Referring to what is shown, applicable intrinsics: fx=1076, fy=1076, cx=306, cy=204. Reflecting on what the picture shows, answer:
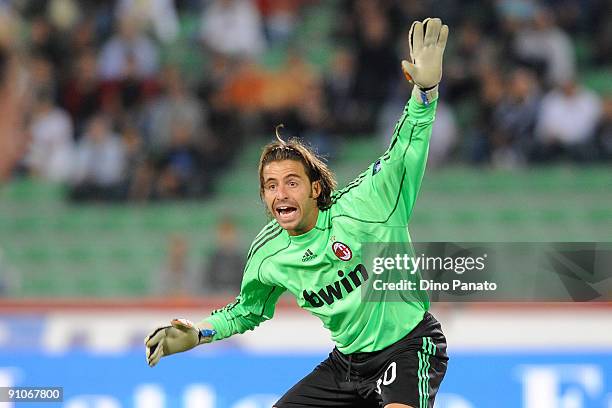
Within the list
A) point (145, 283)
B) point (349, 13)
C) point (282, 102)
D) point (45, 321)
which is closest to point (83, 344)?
point (45, 321)

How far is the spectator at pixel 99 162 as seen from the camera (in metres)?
11.3

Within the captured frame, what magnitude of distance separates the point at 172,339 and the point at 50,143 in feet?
23.8

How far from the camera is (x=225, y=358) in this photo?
7219mm

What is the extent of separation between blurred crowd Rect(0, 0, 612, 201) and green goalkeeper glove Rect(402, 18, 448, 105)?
6271 mm

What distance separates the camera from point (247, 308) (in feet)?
17.1

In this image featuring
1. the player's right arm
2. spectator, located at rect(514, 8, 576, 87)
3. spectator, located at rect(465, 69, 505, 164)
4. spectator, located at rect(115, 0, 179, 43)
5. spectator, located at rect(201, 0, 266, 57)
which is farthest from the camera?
spectator, located at rect(115, 0, 179, 43)

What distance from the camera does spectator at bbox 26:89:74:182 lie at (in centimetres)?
1166

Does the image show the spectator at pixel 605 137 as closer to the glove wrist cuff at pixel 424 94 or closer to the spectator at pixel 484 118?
the spectator at pixel 484 118

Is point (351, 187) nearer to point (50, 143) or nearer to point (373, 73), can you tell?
point (373, 73)

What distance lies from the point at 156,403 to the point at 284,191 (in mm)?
2774

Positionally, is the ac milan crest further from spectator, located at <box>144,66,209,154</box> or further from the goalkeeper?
spectator, located at <box>144,66,209,154</box>

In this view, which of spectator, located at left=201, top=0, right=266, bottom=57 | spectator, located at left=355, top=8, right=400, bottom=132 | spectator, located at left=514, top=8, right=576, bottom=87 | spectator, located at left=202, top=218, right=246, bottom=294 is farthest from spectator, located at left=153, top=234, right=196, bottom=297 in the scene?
spectator, located at left=514, top=8, right=576, bottom=87

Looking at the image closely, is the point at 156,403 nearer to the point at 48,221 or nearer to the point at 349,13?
the point at 48,221
